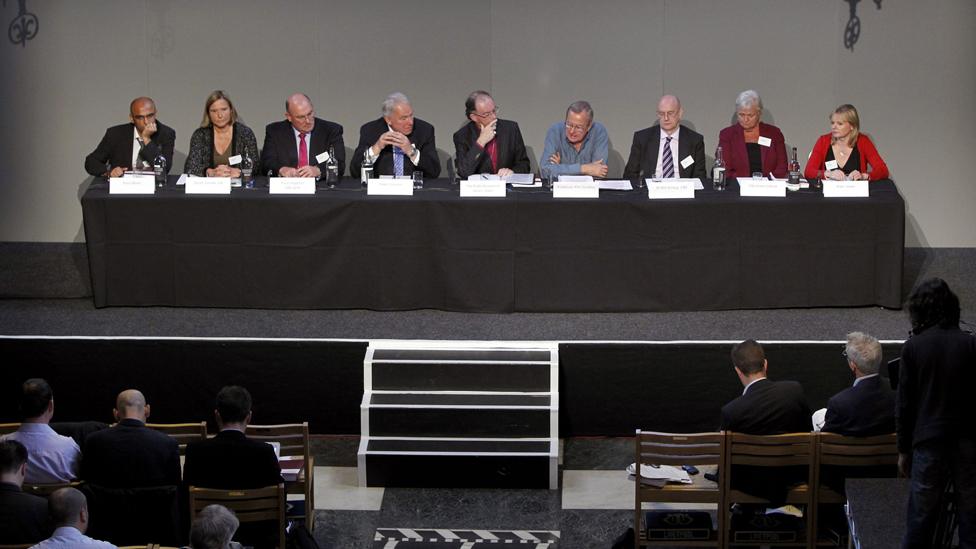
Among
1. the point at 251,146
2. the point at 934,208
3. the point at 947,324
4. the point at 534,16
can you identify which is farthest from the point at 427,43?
the point at 947,324

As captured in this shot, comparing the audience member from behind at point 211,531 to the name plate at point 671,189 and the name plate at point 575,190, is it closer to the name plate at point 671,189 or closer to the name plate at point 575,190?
the name plate at point 575,190

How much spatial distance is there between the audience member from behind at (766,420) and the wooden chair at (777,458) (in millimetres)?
31

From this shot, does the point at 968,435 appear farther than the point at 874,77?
No

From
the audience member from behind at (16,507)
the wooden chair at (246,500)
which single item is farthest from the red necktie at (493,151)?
the audience member from behind at (16,507)

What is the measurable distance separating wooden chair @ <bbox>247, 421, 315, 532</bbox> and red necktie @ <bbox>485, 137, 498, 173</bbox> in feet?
8.97

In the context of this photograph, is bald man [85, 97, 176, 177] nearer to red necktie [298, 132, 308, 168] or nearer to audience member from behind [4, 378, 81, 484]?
red necktie [298, 132, 308, 168]

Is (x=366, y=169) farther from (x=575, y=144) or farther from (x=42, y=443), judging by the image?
(x=42, y=443)

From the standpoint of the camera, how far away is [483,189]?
735cm

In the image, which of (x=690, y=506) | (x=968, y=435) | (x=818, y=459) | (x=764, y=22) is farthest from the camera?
(x=764, y=22)

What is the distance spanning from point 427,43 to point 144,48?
76.8 inches

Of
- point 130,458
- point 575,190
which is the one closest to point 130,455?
point 130,458

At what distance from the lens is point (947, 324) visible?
182 inches

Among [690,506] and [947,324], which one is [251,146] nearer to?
[690,506]

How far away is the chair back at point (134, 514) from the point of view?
508 centimetres
